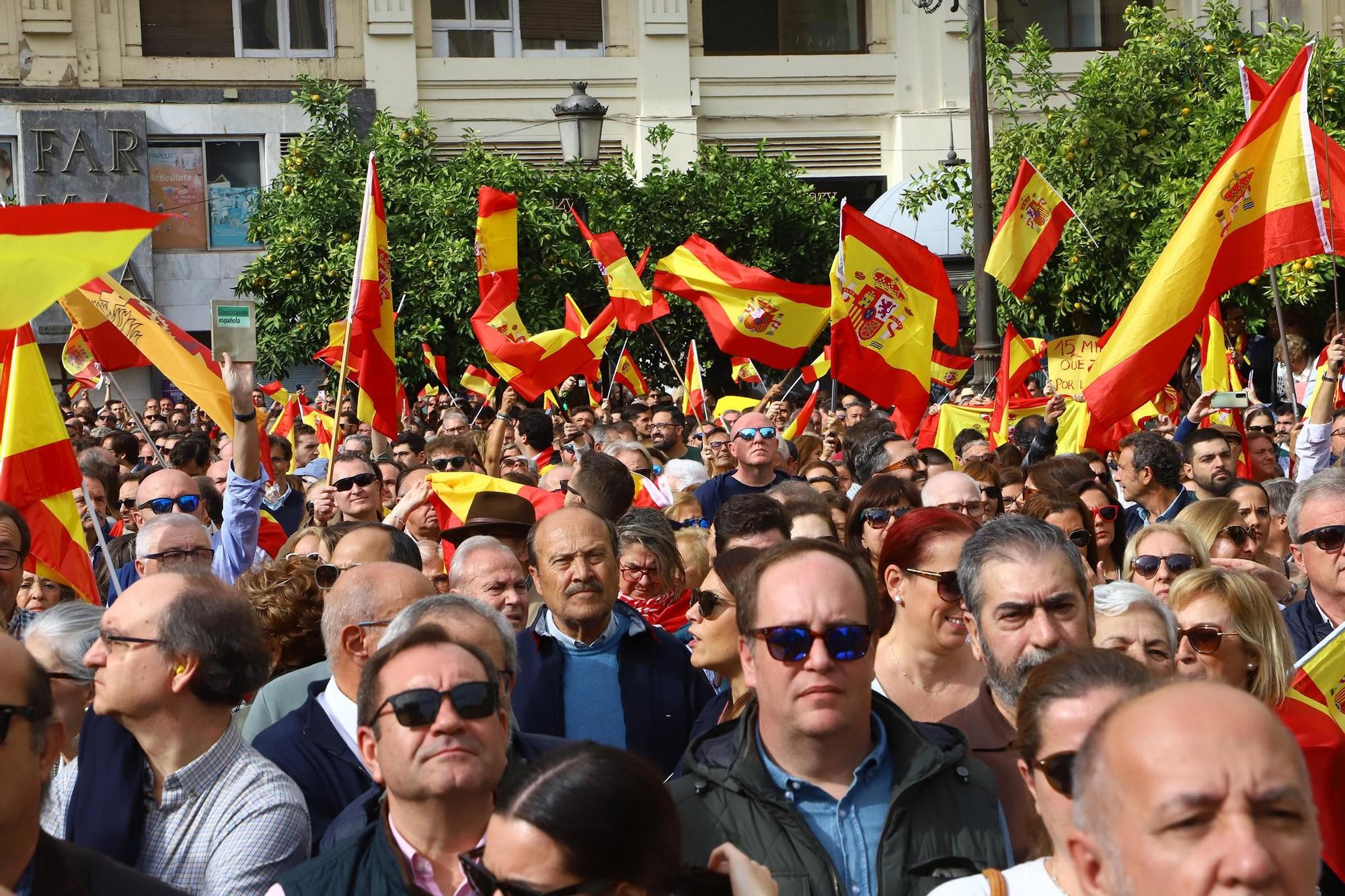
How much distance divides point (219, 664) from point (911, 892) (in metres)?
1.50

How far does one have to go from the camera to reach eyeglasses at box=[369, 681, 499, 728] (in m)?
3.25

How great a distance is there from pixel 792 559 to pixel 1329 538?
2.65m

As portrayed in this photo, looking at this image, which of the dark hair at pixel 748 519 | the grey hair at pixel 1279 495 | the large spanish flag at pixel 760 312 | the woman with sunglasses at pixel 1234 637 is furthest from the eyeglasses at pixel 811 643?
the large spanish flag at pixel 760 312

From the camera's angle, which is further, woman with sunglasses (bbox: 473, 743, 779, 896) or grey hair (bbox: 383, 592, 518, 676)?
grey hair (bbox: 383, 592, 518, 676)

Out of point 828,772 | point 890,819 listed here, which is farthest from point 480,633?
point 890,819

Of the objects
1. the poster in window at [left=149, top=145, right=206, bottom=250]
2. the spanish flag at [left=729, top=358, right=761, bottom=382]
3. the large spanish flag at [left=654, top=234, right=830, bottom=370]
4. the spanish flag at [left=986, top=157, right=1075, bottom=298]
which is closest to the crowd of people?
the large spanish flag at [left=654, top=234, right=830, bottom=370]

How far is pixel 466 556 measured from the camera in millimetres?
5398

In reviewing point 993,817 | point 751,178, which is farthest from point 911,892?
point 751,178

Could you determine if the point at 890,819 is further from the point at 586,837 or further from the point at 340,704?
the point at 340,704

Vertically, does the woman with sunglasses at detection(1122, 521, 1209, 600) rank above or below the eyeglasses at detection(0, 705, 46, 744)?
below

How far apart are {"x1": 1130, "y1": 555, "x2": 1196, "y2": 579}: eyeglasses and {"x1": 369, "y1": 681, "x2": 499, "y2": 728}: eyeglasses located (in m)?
3.04

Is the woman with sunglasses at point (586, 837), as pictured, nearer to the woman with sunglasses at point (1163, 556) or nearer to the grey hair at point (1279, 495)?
the woman with sunglasses at point (1163, 556)

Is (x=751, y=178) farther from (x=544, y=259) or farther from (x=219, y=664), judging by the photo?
(x=219, y=664)

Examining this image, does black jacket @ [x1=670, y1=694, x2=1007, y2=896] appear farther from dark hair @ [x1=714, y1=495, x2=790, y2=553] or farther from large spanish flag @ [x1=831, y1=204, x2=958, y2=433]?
large spanish flag @ [x1=831, y1=204, x2=958, y2=433]
